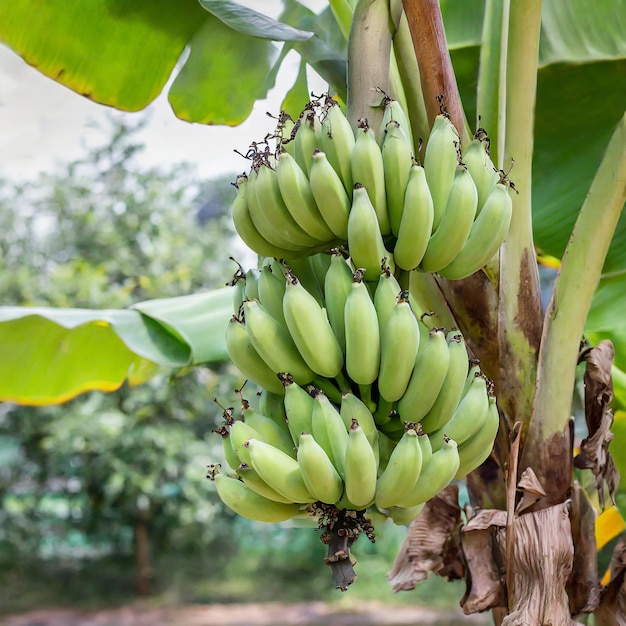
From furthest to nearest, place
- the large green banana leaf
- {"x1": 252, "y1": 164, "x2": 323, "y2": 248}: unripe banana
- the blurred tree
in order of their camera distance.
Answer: the blurred tree
the large green banana leaf
{"x1": 252, "y1": 164, "x2": 323, "y2": 248}: unripe banana

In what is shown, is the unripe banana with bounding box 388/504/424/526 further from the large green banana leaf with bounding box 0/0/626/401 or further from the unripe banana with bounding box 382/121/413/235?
the large green banana leaf with bounding box 0/0/626/401

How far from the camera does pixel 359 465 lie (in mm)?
548

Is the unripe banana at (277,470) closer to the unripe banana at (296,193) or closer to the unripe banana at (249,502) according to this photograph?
the unripe banana at (249,502)

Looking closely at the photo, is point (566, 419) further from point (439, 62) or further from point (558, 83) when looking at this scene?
point (558, 83)

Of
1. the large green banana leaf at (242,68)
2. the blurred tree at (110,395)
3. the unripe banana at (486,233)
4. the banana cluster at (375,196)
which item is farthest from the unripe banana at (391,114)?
the blurred tree at (110,395)

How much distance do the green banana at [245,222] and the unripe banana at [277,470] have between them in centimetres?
20

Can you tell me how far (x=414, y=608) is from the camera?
500 cm

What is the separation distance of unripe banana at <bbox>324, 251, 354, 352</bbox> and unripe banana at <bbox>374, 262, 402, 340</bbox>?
28 mm

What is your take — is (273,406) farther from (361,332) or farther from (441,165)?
(441,165)

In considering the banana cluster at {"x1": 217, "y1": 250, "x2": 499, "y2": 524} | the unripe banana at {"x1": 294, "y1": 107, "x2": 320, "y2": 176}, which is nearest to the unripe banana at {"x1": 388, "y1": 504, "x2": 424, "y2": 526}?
the banana cluster at {"x1": 217, "y1": 250, "x2": 499, "y2": 524}

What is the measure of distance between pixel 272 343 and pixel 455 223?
7.9 inches

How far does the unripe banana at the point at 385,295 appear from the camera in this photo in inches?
23.8

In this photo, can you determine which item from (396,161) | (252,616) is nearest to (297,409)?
(396,161)

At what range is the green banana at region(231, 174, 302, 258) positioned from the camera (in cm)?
68
